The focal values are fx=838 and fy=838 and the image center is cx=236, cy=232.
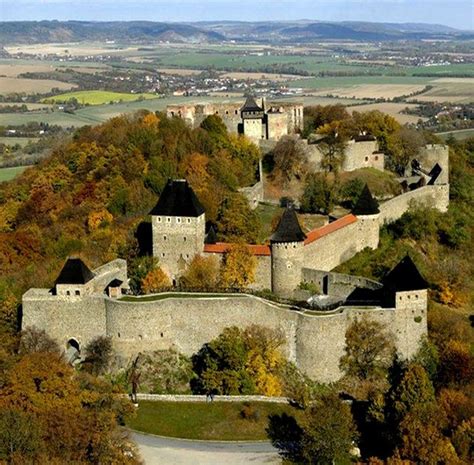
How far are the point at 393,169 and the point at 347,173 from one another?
12.4ft

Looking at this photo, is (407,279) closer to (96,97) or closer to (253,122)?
(253,122)

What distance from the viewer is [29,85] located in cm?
14362

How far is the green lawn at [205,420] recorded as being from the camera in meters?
26.8

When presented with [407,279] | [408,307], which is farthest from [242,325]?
[407,279]

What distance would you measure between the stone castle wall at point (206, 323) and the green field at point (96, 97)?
89099mm

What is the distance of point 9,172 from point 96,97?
58.0m

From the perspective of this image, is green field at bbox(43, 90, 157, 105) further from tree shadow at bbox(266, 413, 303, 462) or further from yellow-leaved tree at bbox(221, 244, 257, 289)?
tree shadow at bbox(266, 413, 303, 462)

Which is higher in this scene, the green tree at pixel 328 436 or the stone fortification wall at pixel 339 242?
the stone fortification wall at pixel 339 242

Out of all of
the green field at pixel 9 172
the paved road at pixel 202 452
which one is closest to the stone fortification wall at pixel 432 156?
the paved road at pixel 202 452

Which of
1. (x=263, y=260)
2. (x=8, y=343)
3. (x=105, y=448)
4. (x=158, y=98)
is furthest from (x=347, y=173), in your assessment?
(x=158, y=98)

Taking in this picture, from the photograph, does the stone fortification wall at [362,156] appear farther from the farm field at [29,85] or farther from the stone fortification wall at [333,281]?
the farm field at [29,85]

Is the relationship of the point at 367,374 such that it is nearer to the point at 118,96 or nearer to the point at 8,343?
the point at 8,343

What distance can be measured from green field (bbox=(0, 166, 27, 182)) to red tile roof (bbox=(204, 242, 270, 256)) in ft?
109

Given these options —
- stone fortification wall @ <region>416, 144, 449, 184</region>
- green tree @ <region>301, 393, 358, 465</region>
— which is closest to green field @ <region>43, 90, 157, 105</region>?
stone fortification wall @ <region>416, 144, 449, 184</region>
